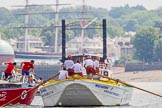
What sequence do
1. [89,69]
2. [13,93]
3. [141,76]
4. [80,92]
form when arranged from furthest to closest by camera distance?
[141,76]
[13,93]
[89,69]
[80,92]

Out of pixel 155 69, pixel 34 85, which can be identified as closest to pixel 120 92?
pixel 34 85

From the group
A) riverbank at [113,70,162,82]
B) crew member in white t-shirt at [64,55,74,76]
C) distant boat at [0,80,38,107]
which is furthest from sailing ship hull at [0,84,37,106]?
riverbank at [113,70,162,82]

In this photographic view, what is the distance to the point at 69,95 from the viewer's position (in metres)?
44.9

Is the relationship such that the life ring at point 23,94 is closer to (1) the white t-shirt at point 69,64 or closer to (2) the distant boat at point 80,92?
(2) the distant boat at point 80,92

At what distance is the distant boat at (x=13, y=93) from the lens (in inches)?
1827

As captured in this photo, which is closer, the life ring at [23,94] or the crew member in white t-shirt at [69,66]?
the crew member in white t-shirt at [69,66]

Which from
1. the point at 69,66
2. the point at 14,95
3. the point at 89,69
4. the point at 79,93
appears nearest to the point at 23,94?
the point at 14,95

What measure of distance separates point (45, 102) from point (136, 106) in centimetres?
571

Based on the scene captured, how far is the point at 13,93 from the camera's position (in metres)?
46.8

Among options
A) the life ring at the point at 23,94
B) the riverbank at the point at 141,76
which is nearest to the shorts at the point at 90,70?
the life ring at the point at 23,94

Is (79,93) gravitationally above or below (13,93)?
above

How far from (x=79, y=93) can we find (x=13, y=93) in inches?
150

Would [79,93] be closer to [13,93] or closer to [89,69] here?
[89,69]

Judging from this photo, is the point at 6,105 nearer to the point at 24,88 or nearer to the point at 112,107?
the point at 24,88
